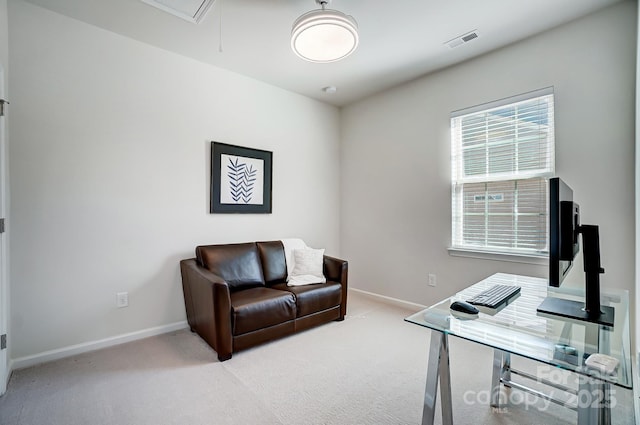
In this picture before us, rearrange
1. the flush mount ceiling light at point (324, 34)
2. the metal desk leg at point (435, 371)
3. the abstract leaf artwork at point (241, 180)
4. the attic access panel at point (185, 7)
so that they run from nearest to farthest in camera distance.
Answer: the metal desk leg at point (435, 371), the flush mount ceiling light at point (324, 34), the attic access panel at point (185, 7), the abstract leaf artwork at point (241, 180)

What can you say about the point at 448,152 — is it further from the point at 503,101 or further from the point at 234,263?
the point at 234,263

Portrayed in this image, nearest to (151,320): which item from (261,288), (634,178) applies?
(261,288)

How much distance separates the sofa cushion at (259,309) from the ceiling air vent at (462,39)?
2.68m

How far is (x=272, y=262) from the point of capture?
3236mm

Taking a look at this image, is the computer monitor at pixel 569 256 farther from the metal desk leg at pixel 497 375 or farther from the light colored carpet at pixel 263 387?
the light colored carpet at pixel 263 387

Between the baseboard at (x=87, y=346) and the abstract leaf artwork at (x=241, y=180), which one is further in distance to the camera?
the abstract leaf artwork at (x=241, y=180)

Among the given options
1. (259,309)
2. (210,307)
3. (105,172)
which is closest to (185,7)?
(105,172)

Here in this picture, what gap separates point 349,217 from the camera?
14.1 feet

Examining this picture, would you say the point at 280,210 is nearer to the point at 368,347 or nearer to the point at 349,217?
the point at 349,217

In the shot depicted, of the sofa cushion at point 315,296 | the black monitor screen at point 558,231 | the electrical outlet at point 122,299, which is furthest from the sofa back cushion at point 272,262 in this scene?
the black monitor screen at point 558,231

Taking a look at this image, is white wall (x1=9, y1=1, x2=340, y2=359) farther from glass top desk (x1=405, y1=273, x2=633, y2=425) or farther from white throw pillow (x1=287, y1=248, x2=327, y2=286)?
glass top desk (x1=405, y1=273, x2=633, y2=425)

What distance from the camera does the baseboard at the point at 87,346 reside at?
86.8 inches

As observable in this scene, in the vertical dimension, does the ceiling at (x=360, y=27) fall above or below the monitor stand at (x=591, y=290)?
above

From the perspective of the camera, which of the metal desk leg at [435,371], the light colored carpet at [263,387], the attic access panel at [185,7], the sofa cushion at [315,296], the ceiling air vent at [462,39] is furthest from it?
the sofa cushion at [315,296]
